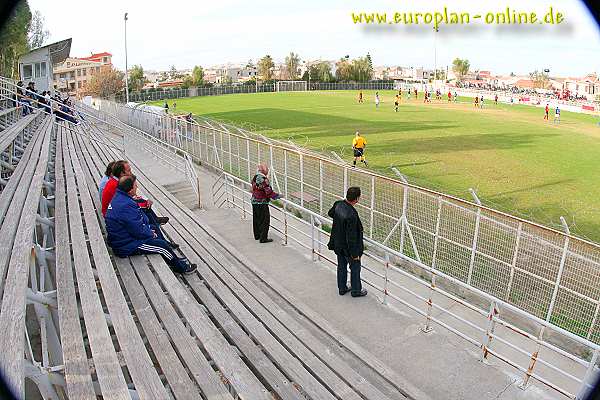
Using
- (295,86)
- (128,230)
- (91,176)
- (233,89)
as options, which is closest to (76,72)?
(233,89)

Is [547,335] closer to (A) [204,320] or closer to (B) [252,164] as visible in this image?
(A) [204,320]

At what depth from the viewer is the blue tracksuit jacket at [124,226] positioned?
5031 millimetres

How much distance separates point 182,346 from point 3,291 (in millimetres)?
1283

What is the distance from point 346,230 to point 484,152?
61.7ft

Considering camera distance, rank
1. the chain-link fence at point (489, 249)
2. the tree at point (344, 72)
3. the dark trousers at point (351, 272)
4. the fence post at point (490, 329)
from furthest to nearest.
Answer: the tree at point (344, 72)
the chain-link fence at point (489, 249)
the dark trousers at point (351, 272)
the fence post at point (490, 329)

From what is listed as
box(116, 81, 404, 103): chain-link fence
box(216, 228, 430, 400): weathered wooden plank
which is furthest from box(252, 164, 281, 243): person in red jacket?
box(116, 81, 404, 103): chain-link fence

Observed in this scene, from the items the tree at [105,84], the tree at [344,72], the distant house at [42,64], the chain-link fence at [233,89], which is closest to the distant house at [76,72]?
the chain-link fence at [233,89]

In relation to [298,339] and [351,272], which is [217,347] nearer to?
[298,339]

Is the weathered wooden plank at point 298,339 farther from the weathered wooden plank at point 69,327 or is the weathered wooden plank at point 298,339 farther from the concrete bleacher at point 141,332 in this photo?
the weathered wooden plank at point 69,327

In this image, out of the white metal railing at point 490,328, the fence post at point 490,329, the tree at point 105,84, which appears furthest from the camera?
the tree at point 105,84

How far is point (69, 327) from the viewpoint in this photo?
11.1 ft

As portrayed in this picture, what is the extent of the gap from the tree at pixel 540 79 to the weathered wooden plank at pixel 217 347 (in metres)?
181

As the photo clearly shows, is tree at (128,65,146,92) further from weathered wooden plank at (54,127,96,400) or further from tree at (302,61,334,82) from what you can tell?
weathered wooden plank at (54,127,96,400)

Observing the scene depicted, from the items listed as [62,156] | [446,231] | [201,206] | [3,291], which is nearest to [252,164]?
[201,206]
